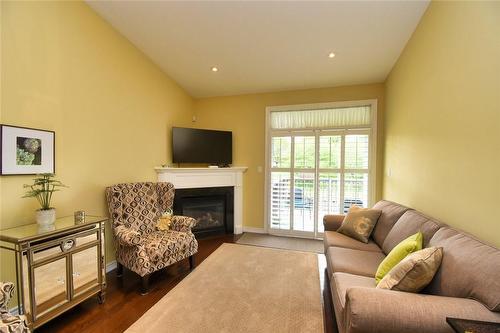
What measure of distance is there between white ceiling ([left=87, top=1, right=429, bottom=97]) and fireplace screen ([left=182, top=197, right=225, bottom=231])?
2.11 m

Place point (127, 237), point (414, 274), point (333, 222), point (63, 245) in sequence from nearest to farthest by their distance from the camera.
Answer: point (414, 274), point (63, 245), point (127, 237), point (333, 222)

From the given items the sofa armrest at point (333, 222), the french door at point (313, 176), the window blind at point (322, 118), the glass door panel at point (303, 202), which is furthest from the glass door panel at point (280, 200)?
the sofa armrest at point (333, 222)

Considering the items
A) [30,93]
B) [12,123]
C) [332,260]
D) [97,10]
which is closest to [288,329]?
[332,260]

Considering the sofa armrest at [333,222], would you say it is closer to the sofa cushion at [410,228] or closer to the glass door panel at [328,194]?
the sofa cushion at [410,228]

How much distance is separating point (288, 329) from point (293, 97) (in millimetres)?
3414

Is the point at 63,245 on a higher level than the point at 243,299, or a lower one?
higher

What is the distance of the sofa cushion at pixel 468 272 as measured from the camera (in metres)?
1.00

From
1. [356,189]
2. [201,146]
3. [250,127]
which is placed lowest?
[356,189]

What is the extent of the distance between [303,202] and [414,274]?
2757 mm

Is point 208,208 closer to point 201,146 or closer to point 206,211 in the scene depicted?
point 206,211

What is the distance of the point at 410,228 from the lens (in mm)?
1832

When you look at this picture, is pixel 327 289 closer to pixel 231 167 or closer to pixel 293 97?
pixel 231 167

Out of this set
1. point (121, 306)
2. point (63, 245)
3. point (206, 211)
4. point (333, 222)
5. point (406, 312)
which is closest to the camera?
point (406, 312)

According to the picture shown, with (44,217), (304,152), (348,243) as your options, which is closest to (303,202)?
(304,152)
